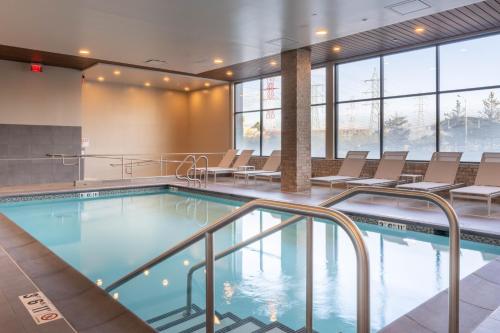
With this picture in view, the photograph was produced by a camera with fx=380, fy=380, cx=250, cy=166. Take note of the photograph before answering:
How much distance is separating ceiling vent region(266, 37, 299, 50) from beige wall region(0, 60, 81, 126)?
19.8 ft

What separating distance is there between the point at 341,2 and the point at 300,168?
389 centimetres

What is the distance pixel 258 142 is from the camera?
1218cm

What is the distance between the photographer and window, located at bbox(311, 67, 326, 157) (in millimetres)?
10234

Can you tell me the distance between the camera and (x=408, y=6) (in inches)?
210

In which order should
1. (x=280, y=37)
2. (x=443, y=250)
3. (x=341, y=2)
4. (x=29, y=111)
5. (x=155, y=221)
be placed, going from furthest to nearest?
(x=29, y=111)
(x=280, y=37)
(x=155, y=221)
(x=341, y=2)
(x=443, y=250)

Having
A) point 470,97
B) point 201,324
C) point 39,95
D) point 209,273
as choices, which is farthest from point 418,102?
point 39,95

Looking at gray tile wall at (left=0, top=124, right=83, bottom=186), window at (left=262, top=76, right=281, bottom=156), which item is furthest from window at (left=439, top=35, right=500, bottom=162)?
gray tile wall at (left=0, top=124, right=83, bottom=186)

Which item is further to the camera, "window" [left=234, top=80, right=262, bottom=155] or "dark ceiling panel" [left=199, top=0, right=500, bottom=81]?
"window" [left=234, top=80, right=262, bottom=155]

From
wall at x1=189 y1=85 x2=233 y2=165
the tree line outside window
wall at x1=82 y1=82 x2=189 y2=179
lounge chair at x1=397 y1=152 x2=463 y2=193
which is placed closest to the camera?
lounge chair at x1=397 y1=152 x2=463 y2=193

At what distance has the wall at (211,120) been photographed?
12.8 m

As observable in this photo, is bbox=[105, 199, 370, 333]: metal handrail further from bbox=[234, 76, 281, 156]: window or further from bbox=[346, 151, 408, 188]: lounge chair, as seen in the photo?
bbox=[234, 76, 281, 156]: window

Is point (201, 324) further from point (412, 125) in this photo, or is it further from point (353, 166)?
point (412, 125)

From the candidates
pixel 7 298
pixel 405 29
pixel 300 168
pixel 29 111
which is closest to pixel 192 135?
pixel 29 111

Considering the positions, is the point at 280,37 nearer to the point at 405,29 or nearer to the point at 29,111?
the point at 405,29
